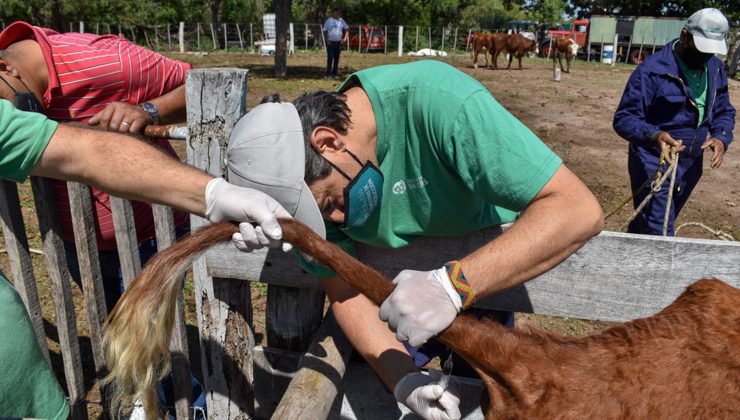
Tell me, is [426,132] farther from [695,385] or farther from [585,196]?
[695,385]

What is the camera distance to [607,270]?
223cm

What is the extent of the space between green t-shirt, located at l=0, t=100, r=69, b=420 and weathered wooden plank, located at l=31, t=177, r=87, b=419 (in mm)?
868

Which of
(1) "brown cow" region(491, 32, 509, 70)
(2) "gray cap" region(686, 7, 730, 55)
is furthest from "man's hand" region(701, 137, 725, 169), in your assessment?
(1) "brown cow" region(491, 32, 509, 70)

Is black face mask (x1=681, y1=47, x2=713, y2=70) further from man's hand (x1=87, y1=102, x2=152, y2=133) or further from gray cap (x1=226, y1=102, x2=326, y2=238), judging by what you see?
man's hand (x1=87, y1=102, x2=152, y2=133)

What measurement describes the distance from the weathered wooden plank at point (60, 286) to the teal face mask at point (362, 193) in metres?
1.48

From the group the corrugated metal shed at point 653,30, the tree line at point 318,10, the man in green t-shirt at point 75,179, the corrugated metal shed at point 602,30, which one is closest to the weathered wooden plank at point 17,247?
the man in green t-shirt at point 75,179

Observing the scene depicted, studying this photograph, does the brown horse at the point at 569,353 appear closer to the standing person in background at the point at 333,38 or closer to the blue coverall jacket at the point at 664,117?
the blue coverall jacket at the point at 664,117

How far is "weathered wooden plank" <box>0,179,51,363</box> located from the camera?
2684 mm

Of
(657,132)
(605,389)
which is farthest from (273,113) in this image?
(657,132)

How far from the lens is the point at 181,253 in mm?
1692

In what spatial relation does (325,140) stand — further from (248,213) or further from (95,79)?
(95,79)

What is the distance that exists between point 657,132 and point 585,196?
3293 millimetres

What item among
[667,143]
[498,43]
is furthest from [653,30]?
[667,143]

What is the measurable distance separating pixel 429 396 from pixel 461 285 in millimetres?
494
